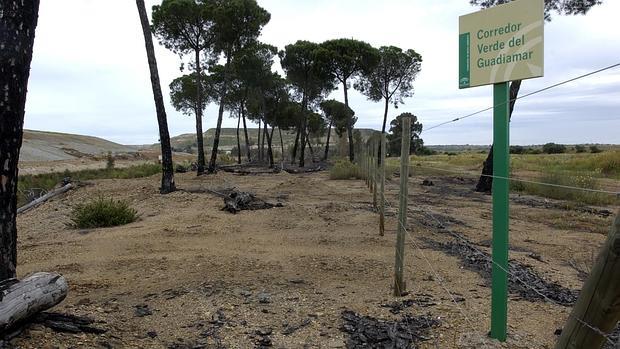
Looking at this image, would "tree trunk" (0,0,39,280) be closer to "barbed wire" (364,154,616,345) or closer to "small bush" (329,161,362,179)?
"barbed wire" (364,154,616,345)

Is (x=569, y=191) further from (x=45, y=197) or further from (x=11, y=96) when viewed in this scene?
(x=45, y=197)

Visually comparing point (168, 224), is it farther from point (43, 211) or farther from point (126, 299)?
point (43, 211)

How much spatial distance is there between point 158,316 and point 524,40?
3.80m

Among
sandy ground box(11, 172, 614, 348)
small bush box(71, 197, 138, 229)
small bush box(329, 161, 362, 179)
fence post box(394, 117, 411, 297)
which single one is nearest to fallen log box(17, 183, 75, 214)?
sandy ground box(11, 172, 614, 348)

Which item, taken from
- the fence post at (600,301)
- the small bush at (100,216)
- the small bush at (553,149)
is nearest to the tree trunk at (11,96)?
the fence post at (600,301)

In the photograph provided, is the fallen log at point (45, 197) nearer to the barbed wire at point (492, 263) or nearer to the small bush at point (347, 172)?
the barbed wire at point (492, 263)

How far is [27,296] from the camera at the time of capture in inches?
131

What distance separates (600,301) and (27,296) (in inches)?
138

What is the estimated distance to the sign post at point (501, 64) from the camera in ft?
9.96

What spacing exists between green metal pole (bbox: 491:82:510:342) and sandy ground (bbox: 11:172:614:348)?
240 mm

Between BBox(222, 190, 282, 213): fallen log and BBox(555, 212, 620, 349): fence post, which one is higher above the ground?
BBox(555, 212, 620, 349): fence post

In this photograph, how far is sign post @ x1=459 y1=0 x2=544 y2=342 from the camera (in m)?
3.04

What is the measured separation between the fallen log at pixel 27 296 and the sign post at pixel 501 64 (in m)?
3.38

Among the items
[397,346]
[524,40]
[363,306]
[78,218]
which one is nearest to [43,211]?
[78,218]
